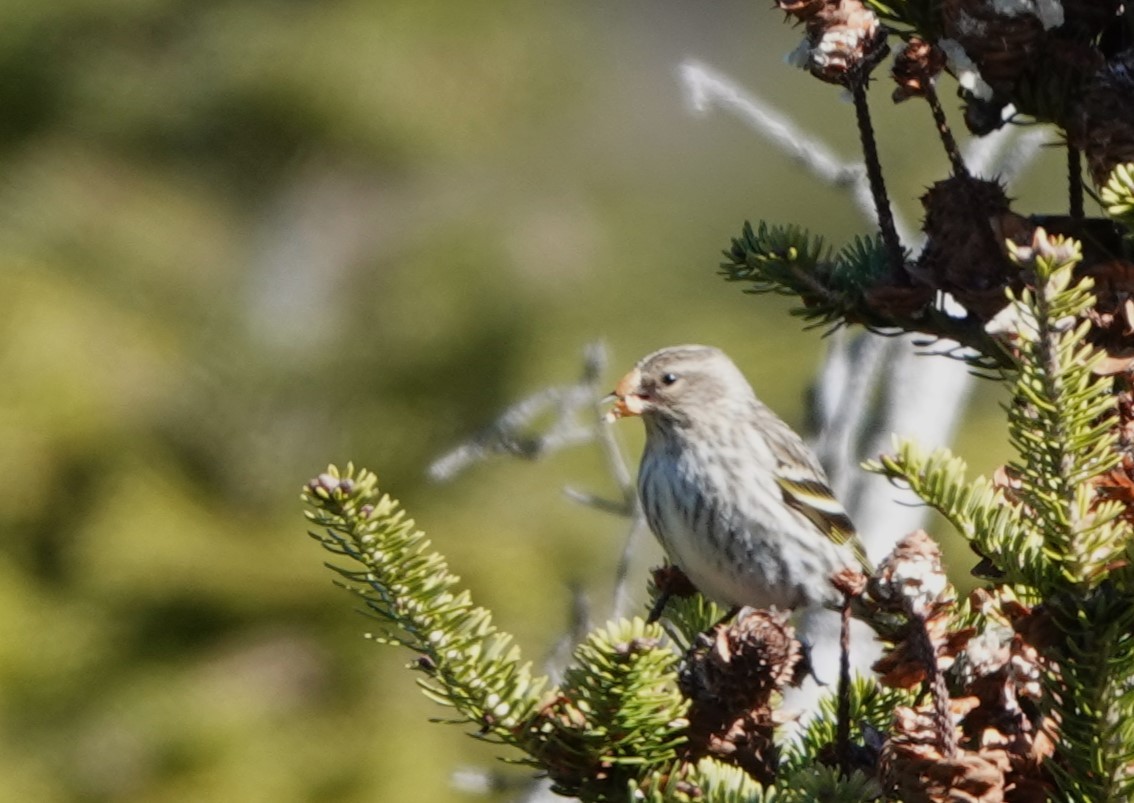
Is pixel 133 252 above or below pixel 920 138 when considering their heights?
below

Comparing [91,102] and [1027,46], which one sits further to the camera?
[91,102]

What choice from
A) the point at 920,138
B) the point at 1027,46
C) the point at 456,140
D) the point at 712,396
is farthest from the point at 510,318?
the point at 1027,46

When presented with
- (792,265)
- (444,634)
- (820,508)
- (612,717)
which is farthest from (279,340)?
(612,717)

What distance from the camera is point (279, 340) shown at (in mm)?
7738

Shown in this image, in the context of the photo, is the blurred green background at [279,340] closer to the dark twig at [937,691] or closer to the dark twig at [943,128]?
the dark twig at [943,128]

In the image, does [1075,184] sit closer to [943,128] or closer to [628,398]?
[943,128]

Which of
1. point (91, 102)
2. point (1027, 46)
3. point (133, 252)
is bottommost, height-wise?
point (1027, 46)

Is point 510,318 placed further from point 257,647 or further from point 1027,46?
point 1027,46

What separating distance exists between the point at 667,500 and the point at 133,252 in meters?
5.13

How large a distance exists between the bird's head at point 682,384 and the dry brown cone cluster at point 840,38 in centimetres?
176

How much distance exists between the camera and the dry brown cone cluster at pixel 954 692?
1911 millimetres

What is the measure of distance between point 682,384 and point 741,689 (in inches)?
87.6

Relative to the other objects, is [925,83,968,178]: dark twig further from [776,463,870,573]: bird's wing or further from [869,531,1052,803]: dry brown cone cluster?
[776,463,870,573]: bird's wing

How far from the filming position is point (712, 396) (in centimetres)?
436
